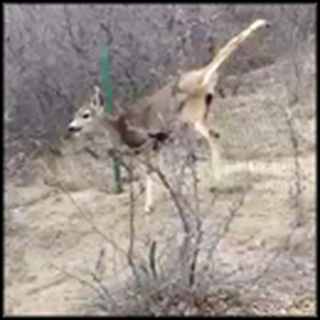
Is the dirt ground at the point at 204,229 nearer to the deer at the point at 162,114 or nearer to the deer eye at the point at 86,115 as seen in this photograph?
the deer at the point at 162,114

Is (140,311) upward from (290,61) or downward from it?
downward

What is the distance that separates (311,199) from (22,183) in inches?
122

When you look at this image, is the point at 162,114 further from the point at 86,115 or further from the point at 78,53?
the point at 78,53

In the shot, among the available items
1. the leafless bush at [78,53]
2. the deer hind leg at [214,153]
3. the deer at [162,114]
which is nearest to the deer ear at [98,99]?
the deer at [162,114]

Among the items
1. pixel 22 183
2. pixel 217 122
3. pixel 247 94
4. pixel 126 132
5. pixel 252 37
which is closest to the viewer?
pixel 126 132

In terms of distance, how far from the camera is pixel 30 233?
8594 mm

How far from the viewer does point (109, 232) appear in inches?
335

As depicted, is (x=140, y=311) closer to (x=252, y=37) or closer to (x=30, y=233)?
(x=30, y=233)

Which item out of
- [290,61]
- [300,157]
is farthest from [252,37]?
[300,157]

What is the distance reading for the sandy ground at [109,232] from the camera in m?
6.97

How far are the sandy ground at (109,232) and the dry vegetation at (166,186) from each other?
0.02 m

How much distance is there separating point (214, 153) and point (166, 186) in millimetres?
3529

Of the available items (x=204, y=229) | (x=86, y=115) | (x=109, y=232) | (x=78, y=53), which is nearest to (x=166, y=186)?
(x=204, y=229)

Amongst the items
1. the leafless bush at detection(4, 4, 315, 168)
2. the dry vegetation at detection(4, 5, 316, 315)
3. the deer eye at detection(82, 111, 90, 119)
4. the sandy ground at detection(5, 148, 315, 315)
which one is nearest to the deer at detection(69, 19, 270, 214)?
the deer eye at detection(82, 111, 90, 119)
